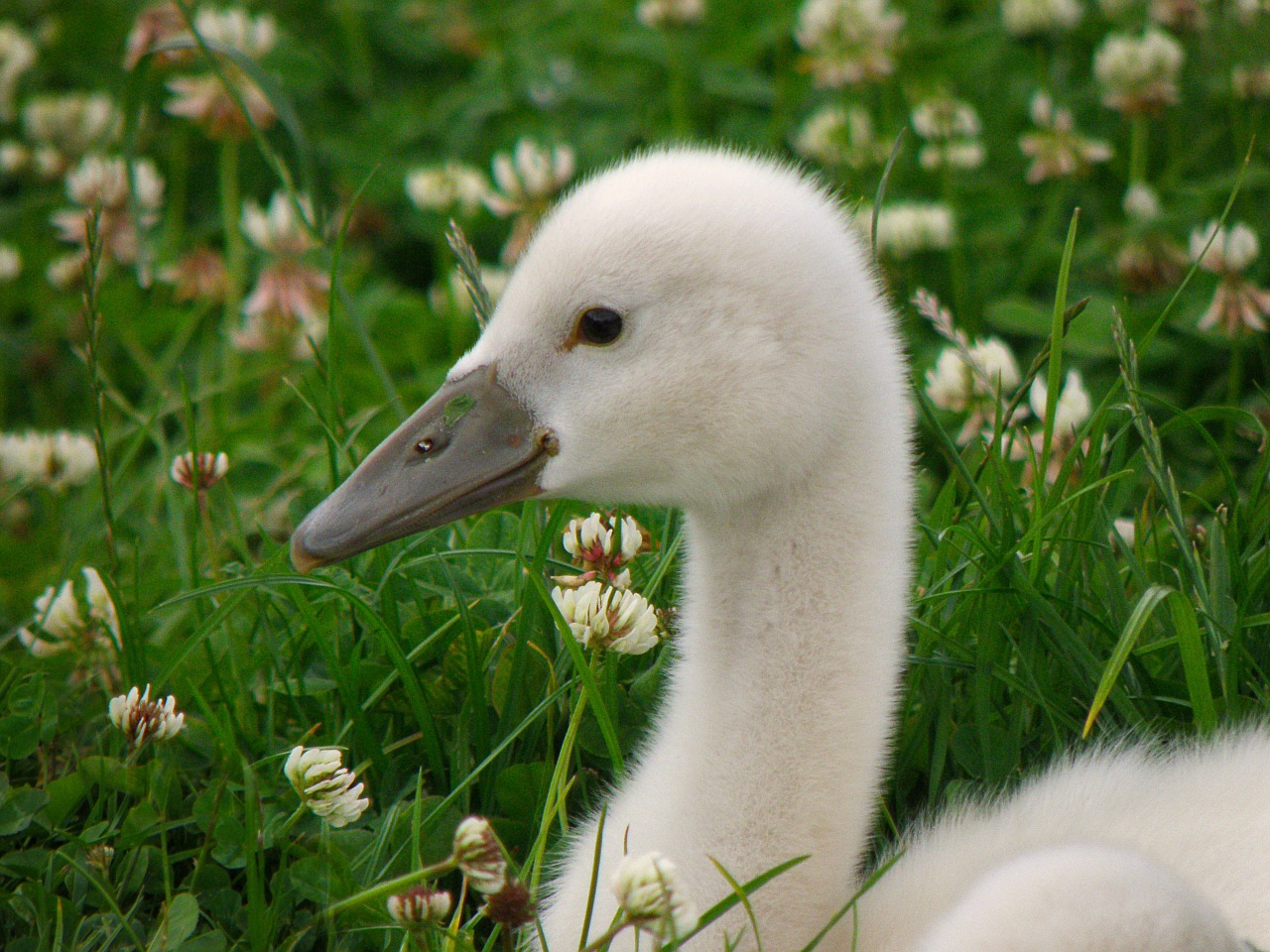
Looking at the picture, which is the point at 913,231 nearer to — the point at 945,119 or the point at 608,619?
the point at 945,119

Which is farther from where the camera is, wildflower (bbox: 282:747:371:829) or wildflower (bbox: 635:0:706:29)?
wildflower (bbox: 635:0:706:29)

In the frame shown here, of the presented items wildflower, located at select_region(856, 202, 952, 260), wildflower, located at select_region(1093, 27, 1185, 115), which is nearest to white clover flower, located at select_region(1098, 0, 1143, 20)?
wildflower, located at select_region(1093, 27, 1185, 115)

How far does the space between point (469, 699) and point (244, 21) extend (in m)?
3.71

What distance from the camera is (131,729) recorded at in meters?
2.36

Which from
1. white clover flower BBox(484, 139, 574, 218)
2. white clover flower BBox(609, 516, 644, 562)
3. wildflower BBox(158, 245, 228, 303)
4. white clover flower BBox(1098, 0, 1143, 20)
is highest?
white clover flower BBox(1098, 0, 1143, 20)

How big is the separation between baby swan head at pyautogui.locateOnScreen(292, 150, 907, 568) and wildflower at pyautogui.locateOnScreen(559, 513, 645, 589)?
0.31 metres

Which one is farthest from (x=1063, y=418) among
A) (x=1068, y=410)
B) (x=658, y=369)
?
(x=658, y=369)

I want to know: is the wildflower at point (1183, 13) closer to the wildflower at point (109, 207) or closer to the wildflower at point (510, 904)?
the wildflower at point (109, 207)

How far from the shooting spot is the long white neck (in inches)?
84.9

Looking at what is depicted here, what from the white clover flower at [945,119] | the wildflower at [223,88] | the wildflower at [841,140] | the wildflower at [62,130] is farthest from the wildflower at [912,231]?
the wildflower at [62,130]

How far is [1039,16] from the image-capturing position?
4.93 meters

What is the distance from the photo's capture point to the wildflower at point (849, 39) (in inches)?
194

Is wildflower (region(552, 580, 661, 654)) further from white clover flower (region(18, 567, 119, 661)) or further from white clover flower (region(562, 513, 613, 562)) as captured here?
white clover flower (region(18, 567, 119, 661))

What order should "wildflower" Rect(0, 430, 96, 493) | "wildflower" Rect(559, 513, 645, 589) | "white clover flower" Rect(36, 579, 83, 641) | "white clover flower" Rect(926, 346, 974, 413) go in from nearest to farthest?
"wildflower" Rect(559, 513, 645, 589)
"white clover flower" Rect(36, 579, 83, 641)
"white clover flower" Rect(926, 346, 974, 413)
"wildflower" Rect(0, 430, 96, 493)
